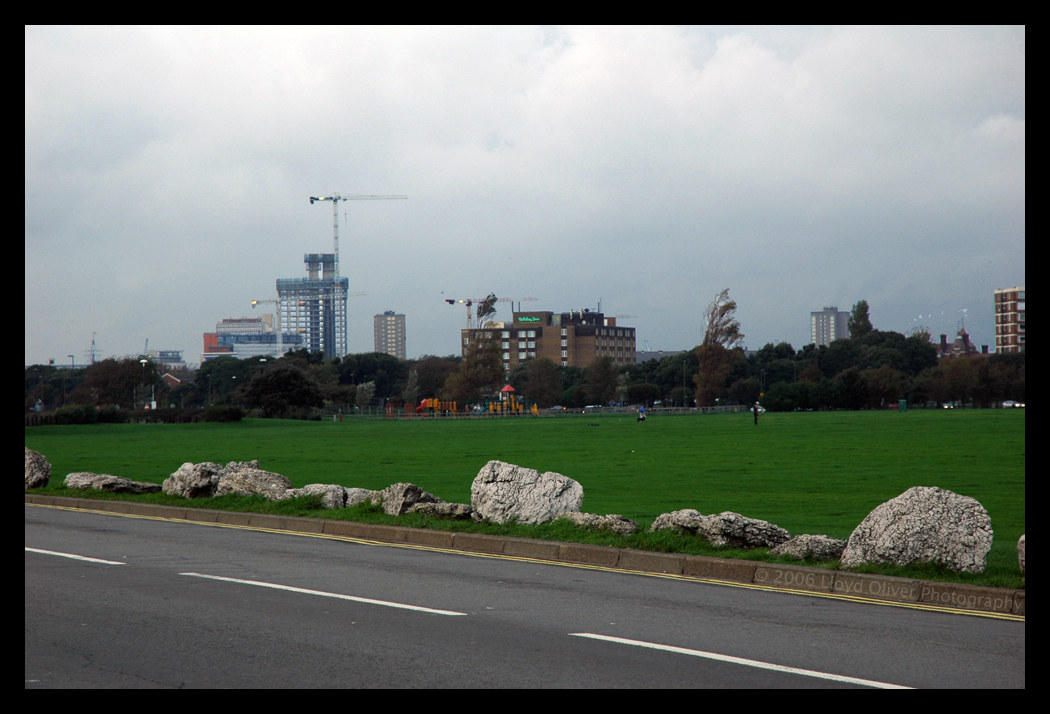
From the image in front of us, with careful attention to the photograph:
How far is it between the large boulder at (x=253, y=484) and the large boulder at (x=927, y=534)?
10.6m

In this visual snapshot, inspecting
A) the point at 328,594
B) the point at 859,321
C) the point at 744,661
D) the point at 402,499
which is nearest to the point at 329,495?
the point at 402,499

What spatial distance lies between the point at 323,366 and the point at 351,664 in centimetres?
13451

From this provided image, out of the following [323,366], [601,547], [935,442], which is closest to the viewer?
[601,547]

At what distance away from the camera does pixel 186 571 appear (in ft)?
35.9

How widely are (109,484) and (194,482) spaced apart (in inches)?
98.2

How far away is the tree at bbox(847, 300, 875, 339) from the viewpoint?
170 meters

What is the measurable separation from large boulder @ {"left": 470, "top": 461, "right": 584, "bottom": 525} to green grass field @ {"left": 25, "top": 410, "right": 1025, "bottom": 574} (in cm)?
163

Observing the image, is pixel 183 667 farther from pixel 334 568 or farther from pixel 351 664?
pixel 334 568

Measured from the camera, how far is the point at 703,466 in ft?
85.8

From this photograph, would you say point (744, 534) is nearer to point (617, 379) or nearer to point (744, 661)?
point (744, 661)

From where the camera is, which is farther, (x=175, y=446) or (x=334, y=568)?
(x=175, y=446)

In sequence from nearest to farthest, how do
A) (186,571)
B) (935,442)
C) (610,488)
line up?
(186,571) → (610,488) → (935,442)

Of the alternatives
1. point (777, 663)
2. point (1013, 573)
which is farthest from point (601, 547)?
point (777, 663)

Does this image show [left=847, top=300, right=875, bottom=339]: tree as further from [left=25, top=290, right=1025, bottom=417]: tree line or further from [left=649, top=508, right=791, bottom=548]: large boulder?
[left=649, top=508, right=791, bottom=548]: large boulder
